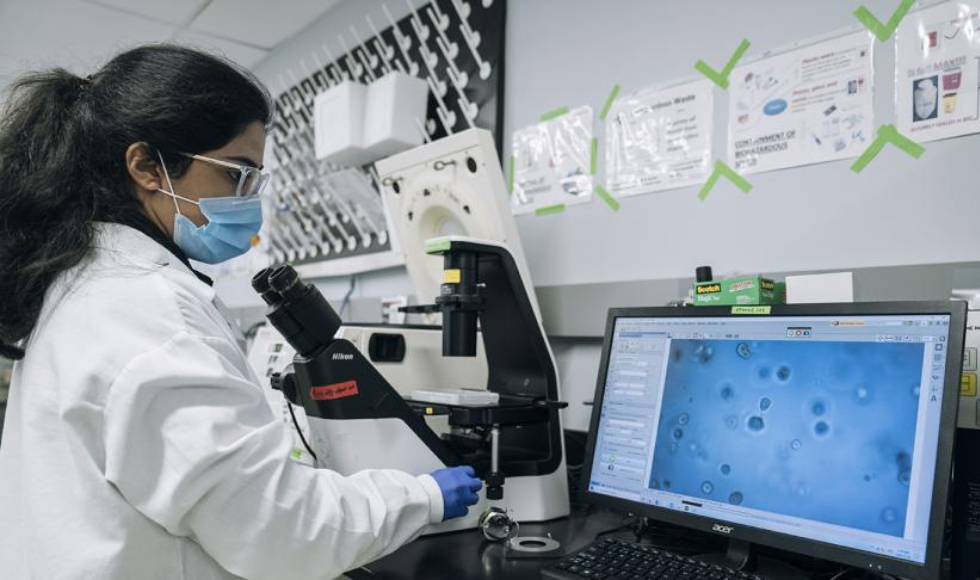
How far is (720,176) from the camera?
1.32 metres

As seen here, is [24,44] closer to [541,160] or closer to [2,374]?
[2,374]

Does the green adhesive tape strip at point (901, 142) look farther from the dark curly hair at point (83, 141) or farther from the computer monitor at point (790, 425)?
the dark curly hair at point (83, 141)

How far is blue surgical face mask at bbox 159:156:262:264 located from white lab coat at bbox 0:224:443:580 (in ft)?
0.42

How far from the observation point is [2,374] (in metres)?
2.01

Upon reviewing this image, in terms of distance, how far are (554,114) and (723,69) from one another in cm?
44

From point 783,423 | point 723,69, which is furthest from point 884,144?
point 783,423

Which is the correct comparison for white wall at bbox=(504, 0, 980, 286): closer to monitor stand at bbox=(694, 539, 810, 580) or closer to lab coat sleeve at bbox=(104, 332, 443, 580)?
monitor stand at bbox=(694, 539, 810, 580)

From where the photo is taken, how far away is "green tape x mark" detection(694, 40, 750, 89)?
1294 mm

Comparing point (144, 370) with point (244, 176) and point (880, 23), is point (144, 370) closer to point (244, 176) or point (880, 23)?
point (244, 176)

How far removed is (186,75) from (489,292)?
617mm

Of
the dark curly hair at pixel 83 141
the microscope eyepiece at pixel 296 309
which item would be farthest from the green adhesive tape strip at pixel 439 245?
the dark curly hair at pixel 83 141

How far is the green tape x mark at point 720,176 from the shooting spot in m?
1.29

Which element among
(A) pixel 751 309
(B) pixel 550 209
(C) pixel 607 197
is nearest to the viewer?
(A) pixel 751 309

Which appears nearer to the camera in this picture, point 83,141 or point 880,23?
point 83,141
